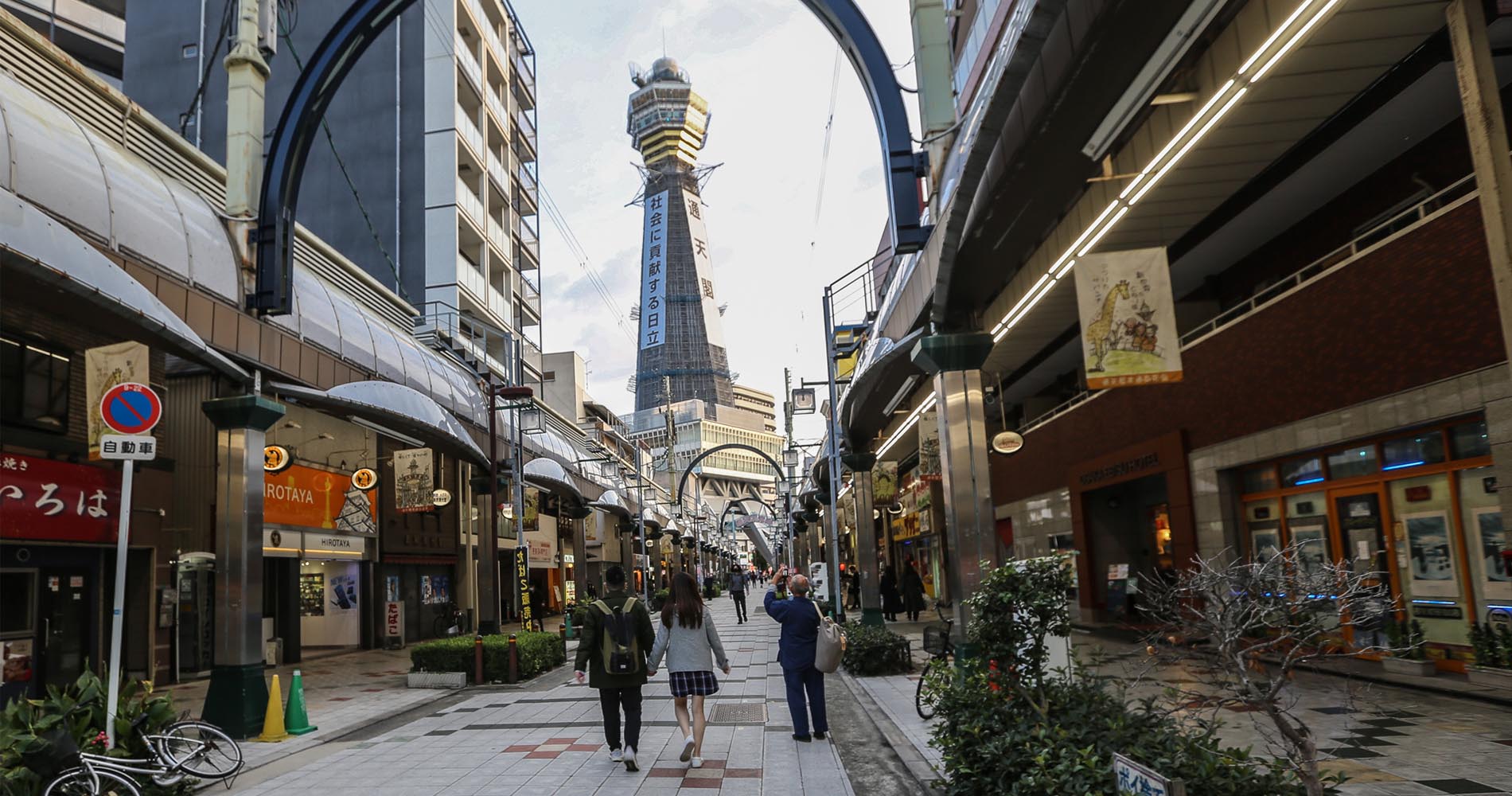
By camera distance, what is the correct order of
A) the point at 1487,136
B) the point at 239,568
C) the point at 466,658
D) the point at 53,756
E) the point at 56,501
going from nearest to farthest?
the point at 53,756 → the point at 1487,136 → the point at 239,568 → the point at 56,501 → the point at 466,658

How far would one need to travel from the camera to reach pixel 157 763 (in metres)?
7.68

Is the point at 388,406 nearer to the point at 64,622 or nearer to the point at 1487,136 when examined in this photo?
the point at 64,622

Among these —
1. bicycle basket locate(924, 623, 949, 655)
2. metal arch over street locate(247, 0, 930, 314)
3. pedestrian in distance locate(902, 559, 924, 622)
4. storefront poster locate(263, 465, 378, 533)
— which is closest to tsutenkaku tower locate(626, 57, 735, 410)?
pedestrian in distance locate(902, 559, 924, 622)

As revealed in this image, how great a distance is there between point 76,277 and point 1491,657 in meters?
14.9

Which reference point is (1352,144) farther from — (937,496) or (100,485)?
(937,496)

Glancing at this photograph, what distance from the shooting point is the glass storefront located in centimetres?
1121

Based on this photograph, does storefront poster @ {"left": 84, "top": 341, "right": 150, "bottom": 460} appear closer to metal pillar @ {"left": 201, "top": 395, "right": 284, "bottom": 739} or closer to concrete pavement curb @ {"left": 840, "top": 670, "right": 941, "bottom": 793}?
metal pillar @ {"left": 201, "top": 395, "right": 284, "bottom": 739}

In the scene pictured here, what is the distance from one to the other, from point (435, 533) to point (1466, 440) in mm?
27517

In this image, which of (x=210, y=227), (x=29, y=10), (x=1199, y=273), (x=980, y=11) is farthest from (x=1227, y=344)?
(x=29, y=10)

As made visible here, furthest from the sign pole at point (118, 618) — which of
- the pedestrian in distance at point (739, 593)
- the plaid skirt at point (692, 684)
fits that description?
the pedestrian in distance at point (739, 593)

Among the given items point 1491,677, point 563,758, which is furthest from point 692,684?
point 1491,677

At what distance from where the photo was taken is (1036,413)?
2917 cm

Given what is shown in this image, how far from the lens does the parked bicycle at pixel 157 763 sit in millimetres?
6816

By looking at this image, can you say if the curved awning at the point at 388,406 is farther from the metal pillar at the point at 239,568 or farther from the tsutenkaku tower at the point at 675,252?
the tsutenkaku tower at the point at 675,252
